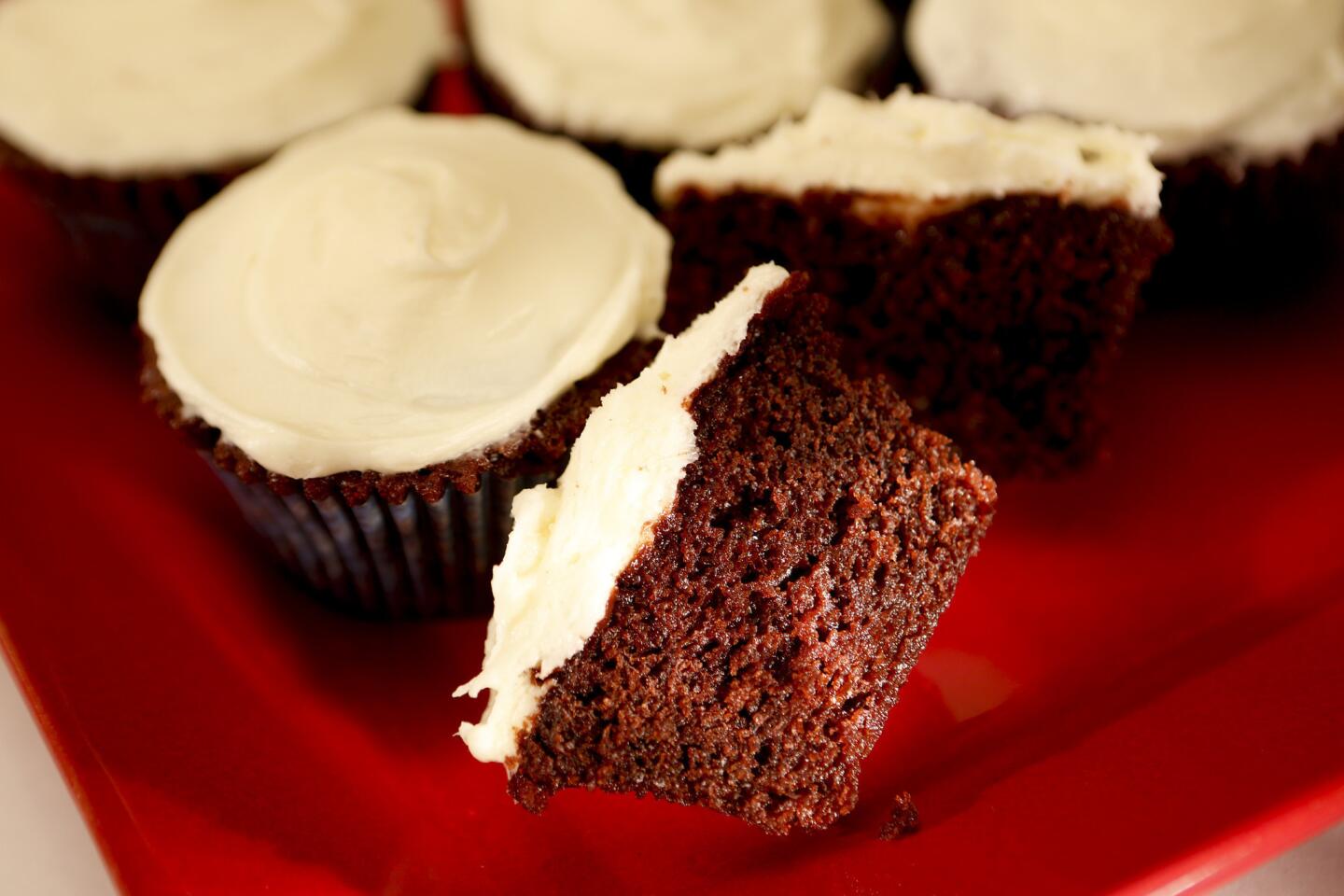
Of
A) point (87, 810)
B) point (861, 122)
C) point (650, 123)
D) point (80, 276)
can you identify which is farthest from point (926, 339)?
point (80, 276)

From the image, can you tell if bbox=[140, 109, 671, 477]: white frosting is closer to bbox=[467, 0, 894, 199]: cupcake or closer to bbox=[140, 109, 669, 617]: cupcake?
bbox=[140, 109, 669, 617]: cupcake

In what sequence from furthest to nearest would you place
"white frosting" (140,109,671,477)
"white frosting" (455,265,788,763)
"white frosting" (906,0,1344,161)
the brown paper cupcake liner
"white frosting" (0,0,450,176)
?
1. "white frosting" (0,0,450,176)
2. "white frosting" (906,0,1344,161)
3. the brown paper cupcake liner
4. "white frosting" (140,109,671,477)
5. "white frosting" (455,265,788,763)

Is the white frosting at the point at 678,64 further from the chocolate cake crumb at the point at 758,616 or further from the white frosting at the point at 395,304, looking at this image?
the chocolate cake crumb at the point at 758,616

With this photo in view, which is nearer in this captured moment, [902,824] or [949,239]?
[902,824]

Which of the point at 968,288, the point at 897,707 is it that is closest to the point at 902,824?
the point at 897,707

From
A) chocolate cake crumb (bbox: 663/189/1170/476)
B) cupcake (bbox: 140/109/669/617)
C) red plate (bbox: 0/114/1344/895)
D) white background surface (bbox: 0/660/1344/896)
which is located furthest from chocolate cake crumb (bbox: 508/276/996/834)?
white background surface (bbox: 0/660/1344/896)

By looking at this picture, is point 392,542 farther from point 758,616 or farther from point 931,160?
point 931,160
